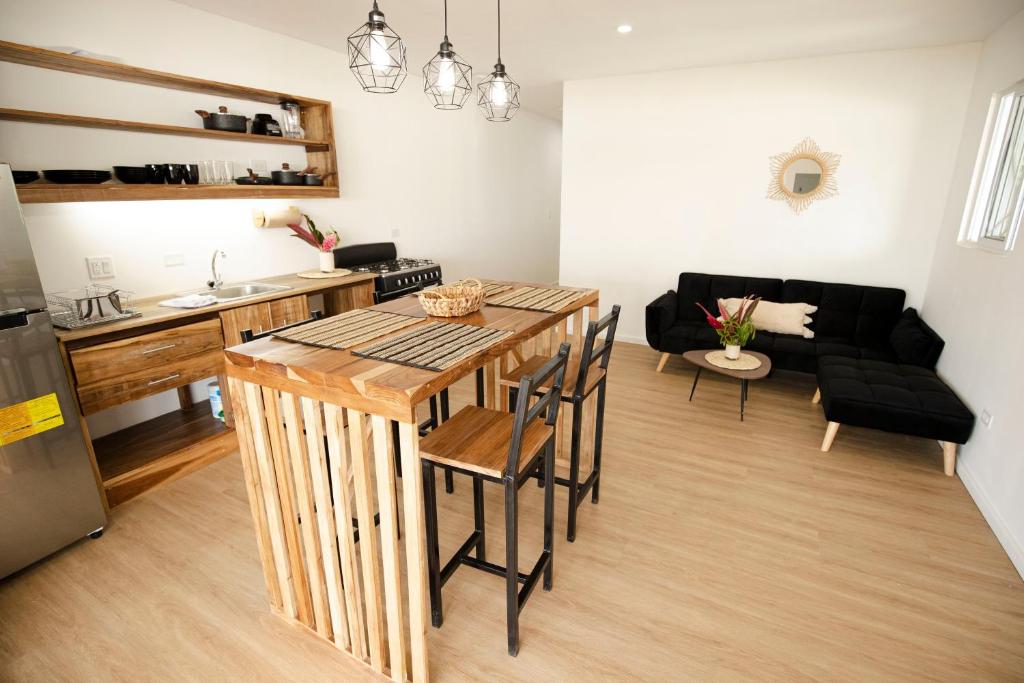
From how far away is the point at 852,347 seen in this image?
12.7ft

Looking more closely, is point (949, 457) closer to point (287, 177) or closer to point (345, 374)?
point (345, 374)

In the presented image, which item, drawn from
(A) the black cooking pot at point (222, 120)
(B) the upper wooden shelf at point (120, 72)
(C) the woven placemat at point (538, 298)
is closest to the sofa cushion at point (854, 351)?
(C) the woven placemat at point (538, 298)

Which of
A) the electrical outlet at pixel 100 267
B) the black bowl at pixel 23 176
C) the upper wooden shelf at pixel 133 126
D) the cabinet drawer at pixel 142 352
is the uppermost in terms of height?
the upper wooden shelf at pixel 133 126

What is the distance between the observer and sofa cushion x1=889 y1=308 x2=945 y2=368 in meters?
3.48

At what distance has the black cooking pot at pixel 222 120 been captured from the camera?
3.16m

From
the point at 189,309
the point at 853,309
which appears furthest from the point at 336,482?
the point at 853,309

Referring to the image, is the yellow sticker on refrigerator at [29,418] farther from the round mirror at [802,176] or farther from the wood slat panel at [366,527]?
the round mirror at [802,176]

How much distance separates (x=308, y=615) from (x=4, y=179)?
202 cm

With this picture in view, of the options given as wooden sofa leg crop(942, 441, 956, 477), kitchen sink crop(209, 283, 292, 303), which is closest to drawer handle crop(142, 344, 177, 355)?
kitchen sink crop(209, 283, 292, 303)

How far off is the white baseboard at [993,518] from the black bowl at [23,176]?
490 centimetres

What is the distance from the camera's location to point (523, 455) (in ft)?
5.50

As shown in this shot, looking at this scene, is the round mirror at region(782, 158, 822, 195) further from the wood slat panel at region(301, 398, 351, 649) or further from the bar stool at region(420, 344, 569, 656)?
the wood slat panel at region(301, 398, 351, 649)

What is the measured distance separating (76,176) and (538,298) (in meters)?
Result: 2.42

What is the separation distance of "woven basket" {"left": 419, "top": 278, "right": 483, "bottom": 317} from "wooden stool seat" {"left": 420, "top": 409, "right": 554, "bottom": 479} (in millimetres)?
499
